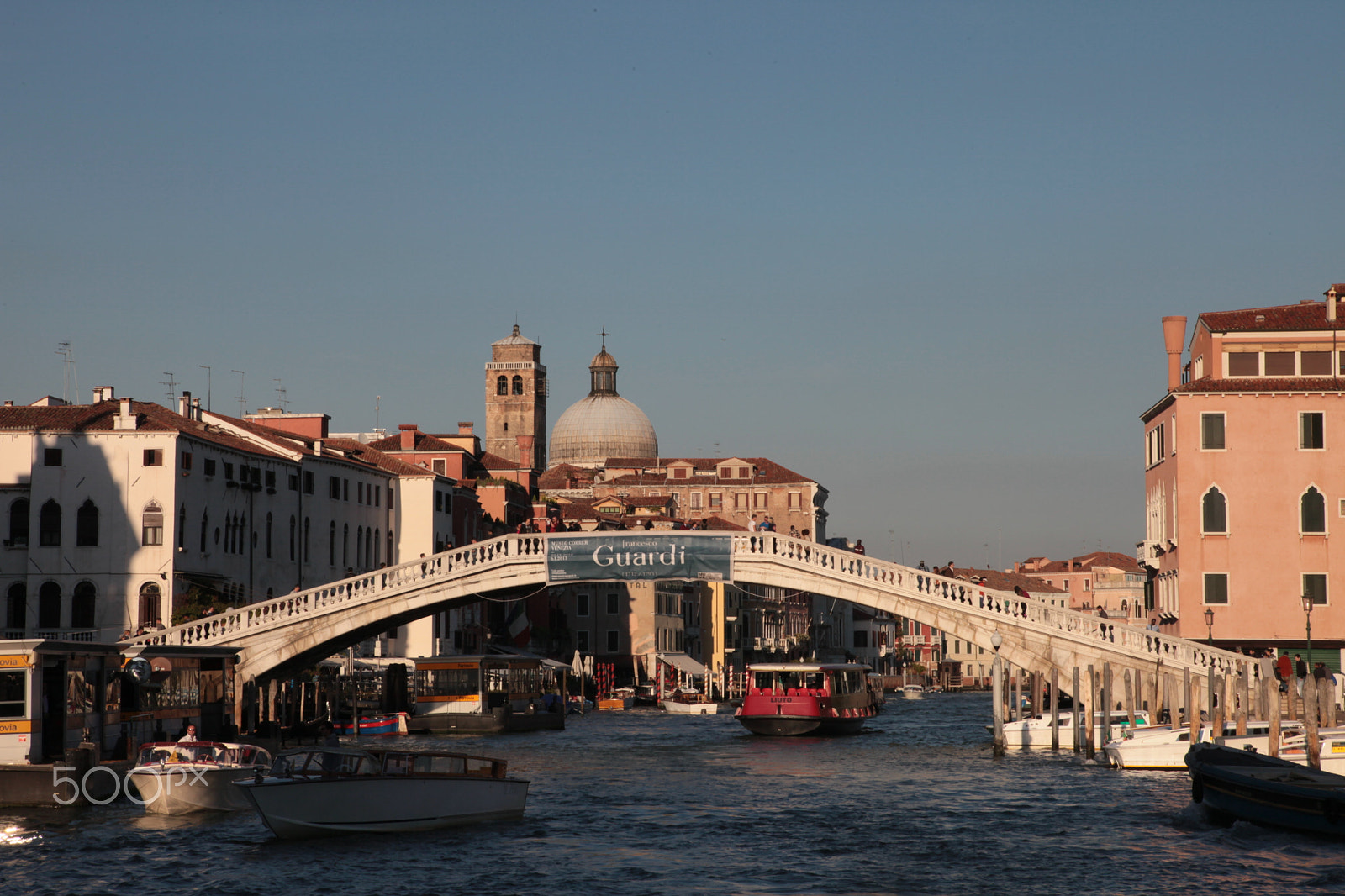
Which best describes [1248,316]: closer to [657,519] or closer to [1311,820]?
[1311,820]

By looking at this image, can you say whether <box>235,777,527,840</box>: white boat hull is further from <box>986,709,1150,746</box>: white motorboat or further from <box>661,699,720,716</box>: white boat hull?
<box>661,699,720,716</box>: white boat hull

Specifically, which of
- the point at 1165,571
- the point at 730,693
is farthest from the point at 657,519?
the point at 1165,571

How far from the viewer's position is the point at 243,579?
46.0 m

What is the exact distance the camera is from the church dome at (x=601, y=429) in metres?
120

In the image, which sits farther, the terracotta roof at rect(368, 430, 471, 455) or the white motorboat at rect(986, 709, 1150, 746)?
the terracotta roof at rect(368, 430, 471, 455)

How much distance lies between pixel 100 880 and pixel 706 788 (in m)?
11.6

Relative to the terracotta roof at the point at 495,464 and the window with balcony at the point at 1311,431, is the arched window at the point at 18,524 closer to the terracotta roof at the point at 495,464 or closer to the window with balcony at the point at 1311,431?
the window with balcony at the point at 1311,431

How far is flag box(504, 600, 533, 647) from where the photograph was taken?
67.1 metres

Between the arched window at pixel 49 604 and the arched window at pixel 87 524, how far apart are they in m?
1.17

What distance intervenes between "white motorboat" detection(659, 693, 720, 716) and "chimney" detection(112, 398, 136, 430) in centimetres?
2508

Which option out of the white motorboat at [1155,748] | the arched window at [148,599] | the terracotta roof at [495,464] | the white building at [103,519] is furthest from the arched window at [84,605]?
the terracotta roof at [495,464]

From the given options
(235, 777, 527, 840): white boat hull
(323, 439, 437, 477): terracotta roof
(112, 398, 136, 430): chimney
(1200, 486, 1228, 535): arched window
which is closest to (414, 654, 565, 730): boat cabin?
(112, 398, 136, 430): chimney

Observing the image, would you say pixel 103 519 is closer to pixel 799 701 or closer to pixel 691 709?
pixel 799 701

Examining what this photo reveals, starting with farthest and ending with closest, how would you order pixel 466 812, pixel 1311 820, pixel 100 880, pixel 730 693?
pixel 730 693 → pixel 466 812 → pixel 1311 820 → pixel 100 880
